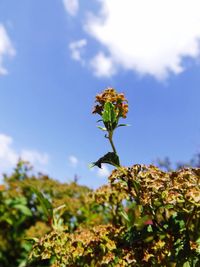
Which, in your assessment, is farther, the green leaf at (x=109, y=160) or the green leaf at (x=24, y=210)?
the green leaf at (x=24, y=210)

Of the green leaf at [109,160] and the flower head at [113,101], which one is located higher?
the flower head at [113,101]

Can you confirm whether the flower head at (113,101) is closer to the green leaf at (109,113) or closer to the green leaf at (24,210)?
the green leaf at (109,113)

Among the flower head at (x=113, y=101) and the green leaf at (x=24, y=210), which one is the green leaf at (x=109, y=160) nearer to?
the flower head at (x=113, y=101)

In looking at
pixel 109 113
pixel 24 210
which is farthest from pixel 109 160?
pixel 24 210

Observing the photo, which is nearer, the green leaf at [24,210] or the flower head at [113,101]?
the flower head at [113,101]

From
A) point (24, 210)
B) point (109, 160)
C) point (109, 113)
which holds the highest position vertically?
point (24, 210)

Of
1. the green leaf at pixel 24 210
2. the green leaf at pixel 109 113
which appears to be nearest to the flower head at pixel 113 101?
the green leaf at pixel 109 113

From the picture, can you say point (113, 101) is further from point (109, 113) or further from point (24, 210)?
point (24, 210)

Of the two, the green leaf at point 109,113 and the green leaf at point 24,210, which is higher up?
the green leaf at point 24,210

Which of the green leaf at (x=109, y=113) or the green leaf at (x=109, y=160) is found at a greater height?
the green leaf at (x=109, y=113)

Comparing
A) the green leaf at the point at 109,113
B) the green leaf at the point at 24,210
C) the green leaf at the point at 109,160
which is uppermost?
the green leaf at the point at 24,210
